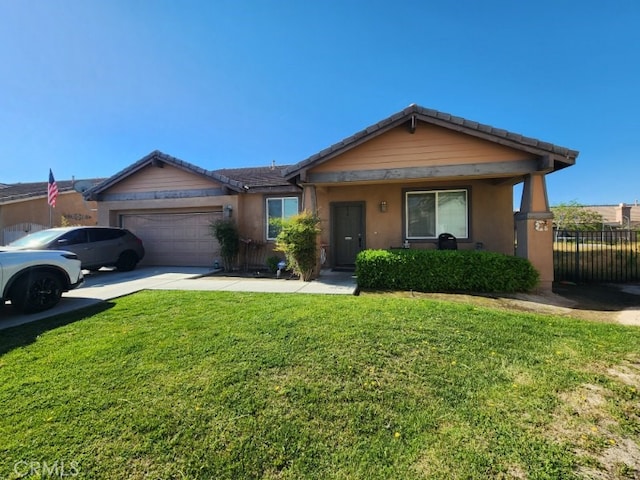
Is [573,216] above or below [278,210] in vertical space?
above

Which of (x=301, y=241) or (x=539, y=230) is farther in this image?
(x=301, y=241)

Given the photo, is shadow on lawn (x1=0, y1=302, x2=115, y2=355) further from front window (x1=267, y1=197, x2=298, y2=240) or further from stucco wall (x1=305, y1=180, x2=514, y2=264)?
front window (x1=267, y1=197, x2=298, y2=240)

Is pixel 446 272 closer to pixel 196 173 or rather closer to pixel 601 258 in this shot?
pixel 601 258

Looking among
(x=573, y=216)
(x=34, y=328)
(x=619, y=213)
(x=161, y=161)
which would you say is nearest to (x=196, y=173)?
(x=161, y=161)

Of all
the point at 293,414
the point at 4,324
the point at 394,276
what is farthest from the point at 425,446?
the point at 4,324

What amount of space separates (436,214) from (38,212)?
20000 mm

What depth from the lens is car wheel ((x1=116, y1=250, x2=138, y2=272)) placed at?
10.3m

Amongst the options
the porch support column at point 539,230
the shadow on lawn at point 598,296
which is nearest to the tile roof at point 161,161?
the porch support column at point 539,230

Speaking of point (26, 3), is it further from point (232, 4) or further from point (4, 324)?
point (4, 324)

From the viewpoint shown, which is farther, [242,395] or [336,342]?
[336,342]

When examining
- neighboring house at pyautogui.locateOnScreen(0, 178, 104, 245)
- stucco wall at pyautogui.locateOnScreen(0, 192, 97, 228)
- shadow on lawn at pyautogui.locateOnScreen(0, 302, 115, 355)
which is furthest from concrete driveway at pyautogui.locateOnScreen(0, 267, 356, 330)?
stucco wall at pyautogui.locateOnScreen(0, 192, 97, 228)

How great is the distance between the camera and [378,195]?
9773mm

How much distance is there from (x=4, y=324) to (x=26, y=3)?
738 cm

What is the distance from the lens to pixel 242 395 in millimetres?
2688
